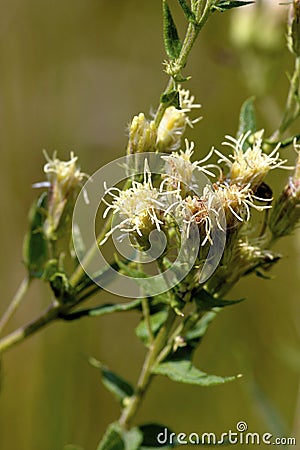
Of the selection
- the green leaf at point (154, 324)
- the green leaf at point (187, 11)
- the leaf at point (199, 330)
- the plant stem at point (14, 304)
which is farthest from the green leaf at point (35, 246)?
the green leaf at point (187, 11)

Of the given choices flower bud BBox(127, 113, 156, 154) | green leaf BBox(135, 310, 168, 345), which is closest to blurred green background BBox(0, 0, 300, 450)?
green leaf BBox(135, 310, 168, 345)

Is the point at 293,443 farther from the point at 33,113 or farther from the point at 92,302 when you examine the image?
the point at 33,113

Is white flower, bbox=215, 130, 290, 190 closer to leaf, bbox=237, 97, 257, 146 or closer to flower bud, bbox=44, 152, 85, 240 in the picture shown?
leaf, bbox=237, 97, 257, 146

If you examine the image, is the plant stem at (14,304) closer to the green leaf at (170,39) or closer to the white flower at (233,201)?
the white flower at (233,201)

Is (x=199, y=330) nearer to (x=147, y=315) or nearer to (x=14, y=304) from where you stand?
(x=147, y=315)

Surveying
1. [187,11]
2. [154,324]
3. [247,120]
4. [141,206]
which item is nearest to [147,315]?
[154,324]
